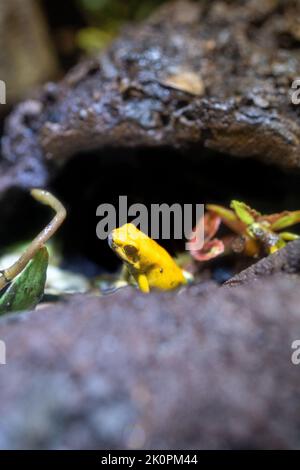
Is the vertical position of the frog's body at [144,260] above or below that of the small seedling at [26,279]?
below

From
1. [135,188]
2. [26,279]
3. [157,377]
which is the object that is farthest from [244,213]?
[157,377]

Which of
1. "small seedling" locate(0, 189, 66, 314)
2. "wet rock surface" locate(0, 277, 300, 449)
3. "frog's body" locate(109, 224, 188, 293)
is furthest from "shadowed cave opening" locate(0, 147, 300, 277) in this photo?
"wet rock surface" locate(0, 277, 300, 449)

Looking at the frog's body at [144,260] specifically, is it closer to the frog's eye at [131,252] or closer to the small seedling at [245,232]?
the frog's eye at [131,252]

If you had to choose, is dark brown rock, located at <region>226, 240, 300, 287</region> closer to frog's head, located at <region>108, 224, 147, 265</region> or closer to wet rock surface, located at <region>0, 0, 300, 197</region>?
frog's head, located at <region>108, 224, 147, 265</region>

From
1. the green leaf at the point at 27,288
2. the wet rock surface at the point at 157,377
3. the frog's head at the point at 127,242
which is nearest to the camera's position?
the wet rock surface at the point at 157,377

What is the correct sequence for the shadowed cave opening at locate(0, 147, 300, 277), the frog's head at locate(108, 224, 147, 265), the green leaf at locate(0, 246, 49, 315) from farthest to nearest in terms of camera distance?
the shadowed cave opening at locate(0, 147, 300, 277)
the frog's head at locate(108, 224, 147, 265)
the green leaf at locate(0, 246, 49, 315)

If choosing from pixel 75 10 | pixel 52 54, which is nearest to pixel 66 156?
pixel 52 54

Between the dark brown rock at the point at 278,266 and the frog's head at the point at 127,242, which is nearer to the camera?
the dark brown rock at the point at 278,266

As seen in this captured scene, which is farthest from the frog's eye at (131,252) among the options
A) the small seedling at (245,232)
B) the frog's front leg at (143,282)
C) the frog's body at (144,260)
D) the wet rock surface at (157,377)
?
the wet rock surface at (157,377)
